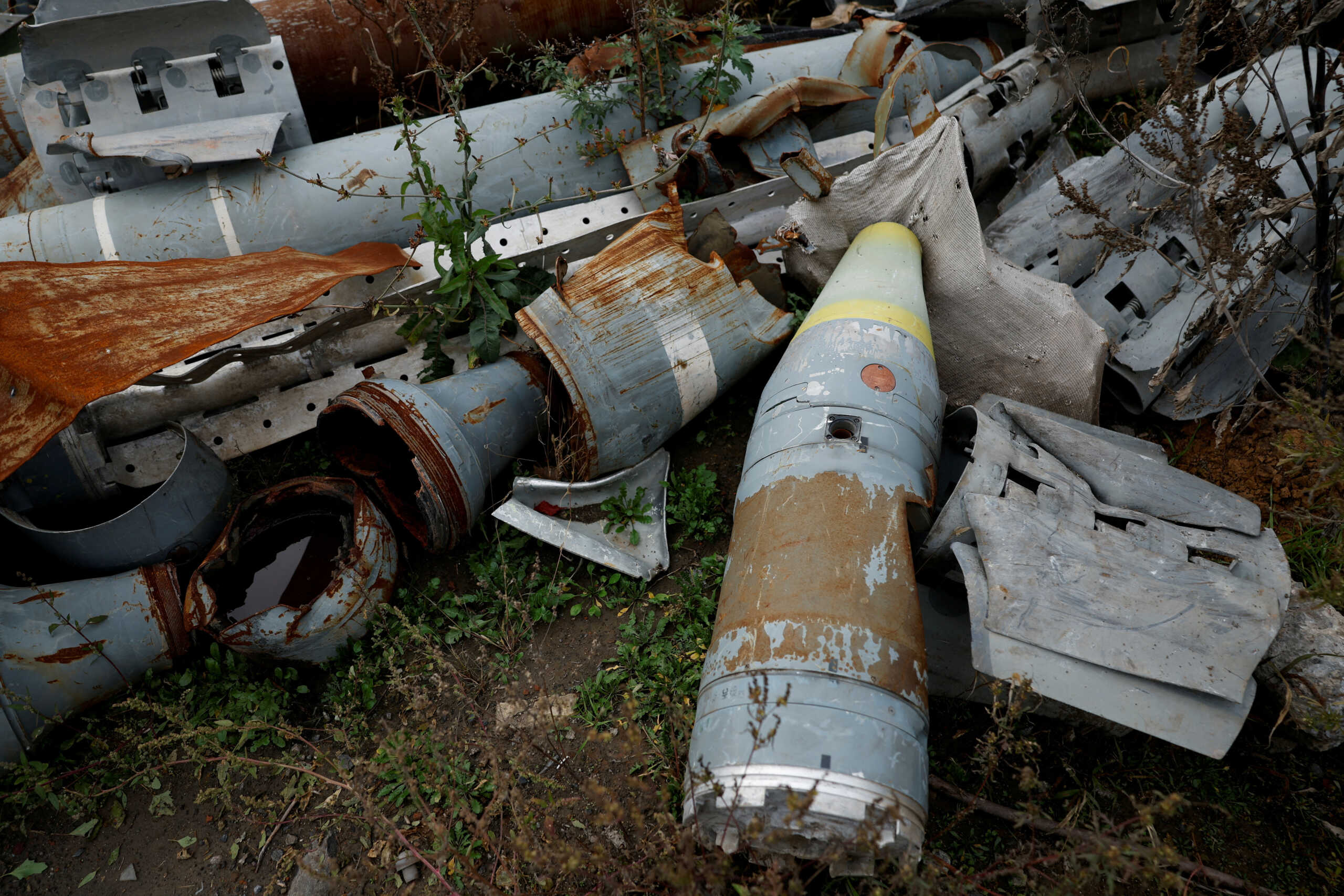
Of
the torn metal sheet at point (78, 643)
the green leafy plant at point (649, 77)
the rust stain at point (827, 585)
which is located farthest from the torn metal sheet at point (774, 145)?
the torn metal sheet at point (78, 643)

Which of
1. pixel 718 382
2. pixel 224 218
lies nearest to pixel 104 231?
pixel 224 218

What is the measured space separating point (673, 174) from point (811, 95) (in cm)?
89

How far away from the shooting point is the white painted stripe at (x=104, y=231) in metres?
3.69

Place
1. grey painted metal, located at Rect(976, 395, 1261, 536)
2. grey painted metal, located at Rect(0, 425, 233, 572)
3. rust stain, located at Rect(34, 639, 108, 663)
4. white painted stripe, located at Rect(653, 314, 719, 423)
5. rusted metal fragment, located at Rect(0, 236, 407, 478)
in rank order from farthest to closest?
white painted stripe, located at Rect(653, 314, 719, 423) → grey painted metal, located at Rect(0, 425, 233, 572) → rust stain, located at Rect(34, 639, 108, 663) → grey painted metal, located at Rect(976, 395, 1261, 536) → rusted metal fragment, located at Rect(0, 236, 407, 478)

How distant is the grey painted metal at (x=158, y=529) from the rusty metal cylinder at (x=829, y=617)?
212 cm

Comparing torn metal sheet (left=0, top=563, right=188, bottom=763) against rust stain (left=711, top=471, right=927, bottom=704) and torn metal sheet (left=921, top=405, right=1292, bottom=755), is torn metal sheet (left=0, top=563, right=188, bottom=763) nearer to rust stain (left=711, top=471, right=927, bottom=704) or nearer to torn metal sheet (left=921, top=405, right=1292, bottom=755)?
rust stain (left=711, top=471, right=927, bottom=704)

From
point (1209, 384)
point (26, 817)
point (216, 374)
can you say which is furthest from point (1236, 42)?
point (26, 817)

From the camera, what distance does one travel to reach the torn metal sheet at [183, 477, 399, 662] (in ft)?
9.73

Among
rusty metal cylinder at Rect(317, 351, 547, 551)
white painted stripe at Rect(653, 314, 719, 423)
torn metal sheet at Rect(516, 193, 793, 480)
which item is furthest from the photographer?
white painted stripe at Rect(653, 314, 719, 423)

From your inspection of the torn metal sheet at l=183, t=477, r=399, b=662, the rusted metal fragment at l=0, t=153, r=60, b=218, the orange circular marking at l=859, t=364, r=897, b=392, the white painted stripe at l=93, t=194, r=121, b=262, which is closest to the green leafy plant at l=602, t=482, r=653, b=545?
the torn metal sheet at l=183, t=477, r=399, b=662

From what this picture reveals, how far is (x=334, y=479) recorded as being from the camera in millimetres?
3324

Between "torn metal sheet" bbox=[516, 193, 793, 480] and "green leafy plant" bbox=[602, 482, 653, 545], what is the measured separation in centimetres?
14

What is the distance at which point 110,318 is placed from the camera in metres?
2.87

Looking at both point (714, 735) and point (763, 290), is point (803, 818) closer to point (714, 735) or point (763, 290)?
point (714, 735)
